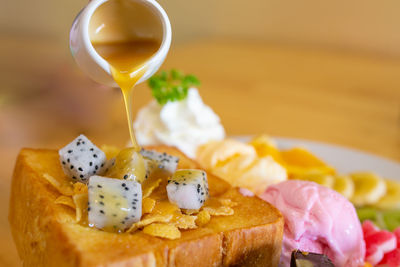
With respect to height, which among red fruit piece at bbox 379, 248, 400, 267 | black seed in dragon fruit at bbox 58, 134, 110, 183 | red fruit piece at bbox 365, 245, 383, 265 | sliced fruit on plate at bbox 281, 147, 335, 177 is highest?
black seed in dragon fruit at bbox 58, 134, 110, 183

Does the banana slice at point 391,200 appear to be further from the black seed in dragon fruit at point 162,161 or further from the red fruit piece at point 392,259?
the black seed in dragon fruit at point 162,161

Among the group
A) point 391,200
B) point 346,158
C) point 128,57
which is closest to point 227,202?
point 128,57

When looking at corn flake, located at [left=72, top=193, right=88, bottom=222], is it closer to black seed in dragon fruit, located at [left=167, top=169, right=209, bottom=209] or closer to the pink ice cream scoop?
black seed in dragon fruit, located at [left=167, top=169, right=209, bottom=209]

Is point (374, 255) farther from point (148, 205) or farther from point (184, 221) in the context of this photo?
point (148, 205)

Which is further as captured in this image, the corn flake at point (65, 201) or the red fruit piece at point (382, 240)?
the red fruit piece at point (382, 240)

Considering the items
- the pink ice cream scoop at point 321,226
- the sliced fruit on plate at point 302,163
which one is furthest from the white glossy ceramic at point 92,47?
the sliced fruit on plate at point 302,163

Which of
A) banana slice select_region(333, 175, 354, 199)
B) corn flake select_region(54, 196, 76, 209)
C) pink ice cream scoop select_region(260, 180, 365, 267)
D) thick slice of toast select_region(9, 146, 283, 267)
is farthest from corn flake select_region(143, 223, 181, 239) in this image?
banana slice select_region(333, 175, 354, 199)
